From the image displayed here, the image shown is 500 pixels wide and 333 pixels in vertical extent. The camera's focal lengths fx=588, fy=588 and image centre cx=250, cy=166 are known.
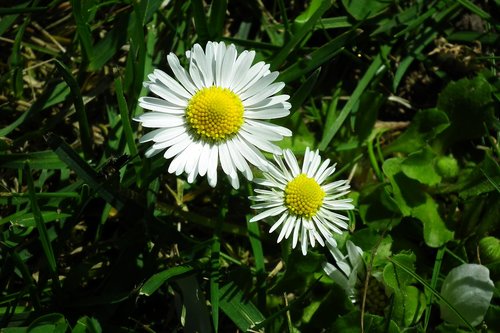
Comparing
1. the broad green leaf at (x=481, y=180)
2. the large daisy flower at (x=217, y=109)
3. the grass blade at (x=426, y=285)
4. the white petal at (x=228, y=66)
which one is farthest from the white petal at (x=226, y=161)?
the broad green leaf at (x=481, y=180)

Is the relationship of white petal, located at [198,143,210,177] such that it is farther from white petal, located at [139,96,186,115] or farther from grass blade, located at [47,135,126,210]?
grass blade, located at [47,135,126,210]

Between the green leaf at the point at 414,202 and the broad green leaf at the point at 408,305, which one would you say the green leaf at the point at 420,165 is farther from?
the broad green leaf at the point at 408,305

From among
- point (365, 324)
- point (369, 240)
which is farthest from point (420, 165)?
point (365, 324)

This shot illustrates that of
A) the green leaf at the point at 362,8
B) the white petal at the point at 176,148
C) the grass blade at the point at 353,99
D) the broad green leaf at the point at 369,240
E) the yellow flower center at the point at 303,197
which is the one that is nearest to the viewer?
the white petal at the point at 176,148

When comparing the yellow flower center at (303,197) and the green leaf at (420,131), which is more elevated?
the green leaf at (420,131)

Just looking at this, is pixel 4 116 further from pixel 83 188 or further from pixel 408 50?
pixel 408 50

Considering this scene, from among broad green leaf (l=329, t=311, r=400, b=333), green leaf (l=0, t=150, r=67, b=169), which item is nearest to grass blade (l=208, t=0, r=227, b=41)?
green leaf (l=0, t=150, r=67, b=169)
